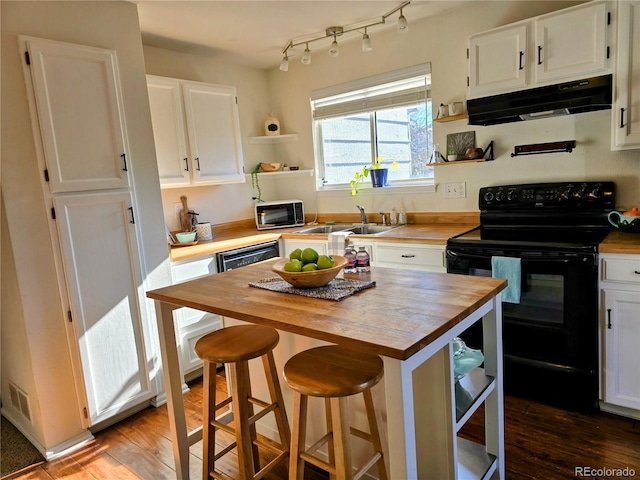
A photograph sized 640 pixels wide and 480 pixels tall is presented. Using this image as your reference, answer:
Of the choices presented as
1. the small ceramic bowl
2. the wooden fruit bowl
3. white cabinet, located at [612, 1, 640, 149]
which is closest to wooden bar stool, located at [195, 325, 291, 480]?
the wooden fruit bowl

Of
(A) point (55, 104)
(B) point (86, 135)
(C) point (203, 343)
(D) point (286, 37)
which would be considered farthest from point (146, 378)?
(D) point (286, 37)

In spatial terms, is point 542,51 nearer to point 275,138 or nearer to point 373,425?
point 373,425

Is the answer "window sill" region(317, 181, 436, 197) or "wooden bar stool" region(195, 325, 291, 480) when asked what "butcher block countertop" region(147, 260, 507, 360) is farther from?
"window sill" region(317, 181, 436, 197)

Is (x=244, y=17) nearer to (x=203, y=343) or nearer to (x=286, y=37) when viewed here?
(x=286, y=37)

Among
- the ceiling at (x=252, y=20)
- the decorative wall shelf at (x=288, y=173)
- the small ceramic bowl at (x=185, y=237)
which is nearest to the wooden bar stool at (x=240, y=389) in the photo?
the small ceramic bowl at (x=185, y=237)

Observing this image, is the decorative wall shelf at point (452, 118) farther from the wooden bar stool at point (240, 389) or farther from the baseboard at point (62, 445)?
the baseboard at point (62, 445)

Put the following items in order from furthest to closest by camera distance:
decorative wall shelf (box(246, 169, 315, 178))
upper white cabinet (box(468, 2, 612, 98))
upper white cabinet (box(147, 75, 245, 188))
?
decorative wall shelf (box(246, 169, 315, 178)) → upper white cabinet (box(147, 75, 245, 188)) → upper white cabinet (box(468, 2, 612, 98))

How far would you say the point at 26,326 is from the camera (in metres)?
2.06

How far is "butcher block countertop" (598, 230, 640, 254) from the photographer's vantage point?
1948 millimetres

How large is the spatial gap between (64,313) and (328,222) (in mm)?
2169

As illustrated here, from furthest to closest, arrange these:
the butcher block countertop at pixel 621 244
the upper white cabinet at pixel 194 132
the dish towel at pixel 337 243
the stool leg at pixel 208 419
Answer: the upper white cabinet at pixel 194 132 < the dish towel at pixel 337 243 < the butcher block countertop at pixel 621 244 < the stool leg at pixel 208 419

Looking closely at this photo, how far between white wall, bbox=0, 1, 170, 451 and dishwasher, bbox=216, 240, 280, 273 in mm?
567

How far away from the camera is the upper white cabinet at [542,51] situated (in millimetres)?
2174

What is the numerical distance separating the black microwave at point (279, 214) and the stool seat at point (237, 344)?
1922 mm
